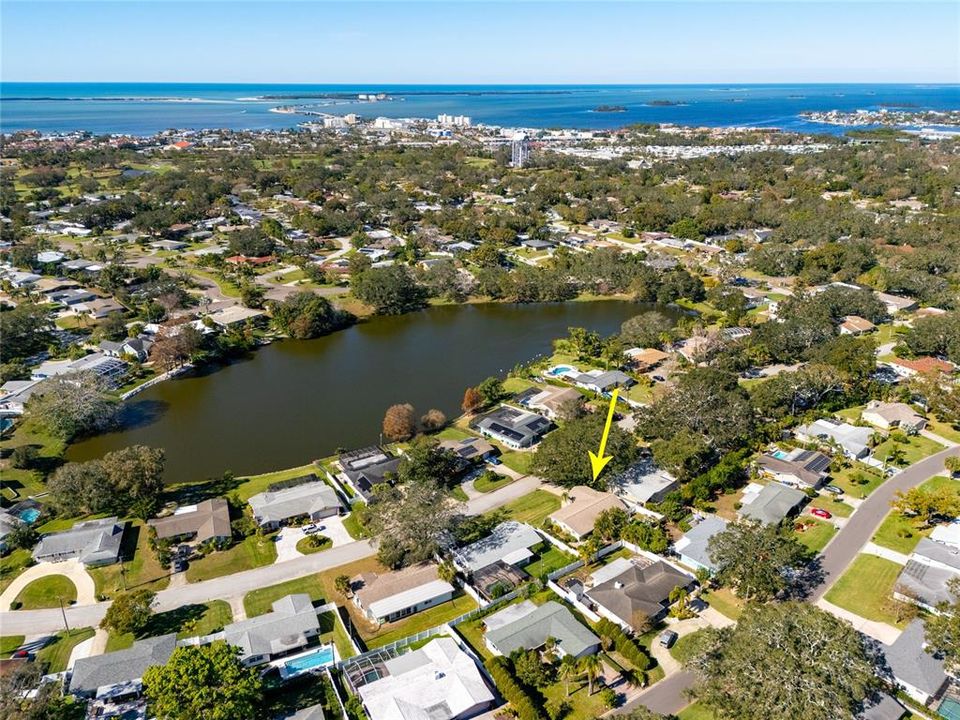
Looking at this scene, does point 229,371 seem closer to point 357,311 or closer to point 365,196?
point 357,311

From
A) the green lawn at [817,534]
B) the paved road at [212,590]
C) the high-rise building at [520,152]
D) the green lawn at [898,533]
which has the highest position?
the high-rise building at [520,152]

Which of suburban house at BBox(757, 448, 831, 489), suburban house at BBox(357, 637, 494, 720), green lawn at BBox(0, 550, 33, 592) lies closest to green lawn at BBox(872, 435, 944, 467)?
suburban house at BBox(757, 448, 831, 489)

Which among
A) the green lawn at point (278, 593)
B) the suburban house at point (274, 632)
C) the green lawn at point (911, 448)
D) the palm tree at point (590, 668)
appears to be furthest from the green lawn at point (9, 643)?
the green lawn at point (911, 448)

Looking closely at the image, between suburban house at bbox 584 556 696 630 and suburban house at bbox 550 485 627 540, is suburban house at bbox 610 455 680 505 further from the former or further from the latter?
suburban house at bbox 584 556 696 630

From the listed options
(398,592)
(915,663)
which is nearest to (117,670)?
(398,592)

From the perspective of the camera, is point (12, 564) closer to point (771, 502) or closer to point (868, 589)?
point (771, 502)

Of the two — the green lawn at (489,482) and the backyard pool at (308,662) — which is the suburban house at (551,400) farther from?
the backyard pool at (308,662)
